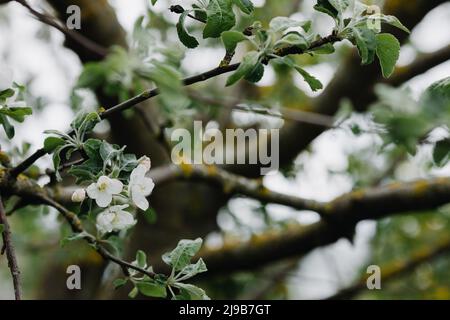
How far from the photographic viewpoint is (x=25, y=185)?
2.90 ft

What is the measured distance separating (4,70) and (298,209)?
831 mm

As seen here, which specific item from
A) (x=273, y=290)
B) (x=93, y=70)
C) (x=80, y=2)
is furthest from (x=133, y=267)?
(x=273, y=290)

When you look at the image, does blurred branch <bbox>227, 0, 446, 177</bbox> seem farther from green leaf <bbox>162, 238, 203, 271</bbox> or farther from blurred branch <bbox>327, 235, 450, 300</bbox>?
green leaf <bbox>162, 238, 203, 271</bbox>

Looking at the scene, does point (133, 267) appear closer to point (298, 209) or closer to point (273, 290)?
point (298, 209)

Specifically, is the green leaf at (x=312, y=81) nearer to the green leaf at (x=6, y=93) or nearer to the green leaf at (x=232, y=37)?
the green leaf at (x=232, y=37)

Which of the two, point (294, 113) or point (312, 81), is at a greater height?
point (294, 113)

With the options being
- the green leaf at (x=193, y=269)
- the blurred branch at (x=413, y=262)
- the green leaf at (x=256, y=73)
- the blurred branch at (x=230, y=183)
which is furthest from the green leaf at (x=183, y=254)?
the blurred branch at (x=413, y=262)

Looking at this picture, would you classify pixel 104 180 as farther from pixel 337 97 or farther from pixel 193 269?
pixel 337 97

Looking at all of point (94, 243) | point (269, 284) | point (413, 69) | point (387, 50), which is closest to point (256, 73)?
point (387, 50)

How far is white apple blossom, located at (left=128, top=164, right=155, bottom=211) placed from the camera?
0.64 m

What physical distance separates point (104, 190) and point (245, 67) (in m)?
0.22

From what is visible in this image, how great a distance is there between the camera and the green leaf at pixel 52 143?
68 cm

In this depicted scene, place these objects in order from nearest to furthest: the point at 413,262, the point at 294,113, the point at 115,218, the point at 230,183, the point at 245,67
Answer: the point at 245,67
the point at 115,218
the point at 230,183
the point at 294,113
the point at 413,262

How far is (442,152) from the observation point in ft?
2.77
